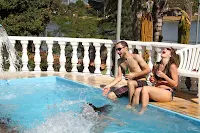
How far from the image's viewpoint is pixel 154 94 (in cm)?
597

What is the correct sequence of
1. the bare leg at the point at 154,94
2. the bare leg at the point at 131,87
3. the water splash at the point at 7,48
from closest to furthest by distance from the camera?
the bare leg at the point at 154,94 < the bare leg at the point at 131,87 < the water splash at the point at 7,48

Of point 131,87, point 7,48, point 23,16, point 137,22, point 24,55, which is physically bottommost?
point 131,87

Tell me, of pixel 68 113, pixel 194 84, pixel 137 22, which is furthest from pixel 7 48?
pixel 137 22

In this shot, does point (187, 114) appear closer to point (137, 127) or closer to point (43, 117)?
point (137, 127)

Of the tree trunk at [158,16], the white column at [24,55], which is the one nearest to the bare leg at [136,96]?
the white column at [24,55]

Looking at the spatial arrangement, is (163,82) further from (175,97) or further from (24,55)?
(24,55)

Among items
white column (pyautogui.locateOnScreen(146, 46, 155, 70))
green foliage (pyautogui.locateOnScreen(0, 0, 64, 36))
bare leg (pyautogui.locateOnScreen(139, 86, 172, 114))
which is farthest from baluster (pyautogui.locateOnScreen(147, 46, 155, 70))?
green foliage (pyautogui.locateOnScreen(0, 0, 64, 36))

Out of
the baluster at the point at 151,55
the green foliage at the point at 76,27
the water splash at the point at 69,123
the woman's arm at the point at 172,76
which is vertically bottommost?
the water splash at the point at 69,123

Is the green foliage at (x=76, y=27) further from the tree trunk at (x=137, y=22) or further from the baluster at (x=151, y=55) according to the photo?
the baluster at (x=151, y=55)

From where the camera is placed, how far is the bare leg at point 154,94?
5.73 meters

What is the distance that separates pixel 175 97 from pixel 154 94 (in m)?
0.87

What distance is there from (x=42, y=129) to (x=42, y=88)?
10.0 ft

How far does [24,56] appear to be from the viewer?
8.86 meters

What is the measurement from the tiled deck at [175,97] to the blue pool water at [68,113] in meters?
0.23
